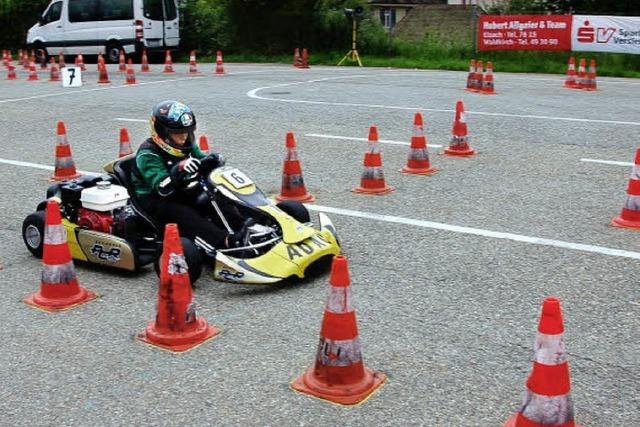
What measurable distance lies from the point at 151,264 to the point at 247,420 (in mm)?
2622

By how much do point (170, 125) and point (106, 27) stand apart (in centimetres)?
2380

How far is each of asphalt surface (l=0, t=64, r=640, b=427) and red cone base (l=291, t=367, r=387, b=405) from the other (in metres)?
0.05

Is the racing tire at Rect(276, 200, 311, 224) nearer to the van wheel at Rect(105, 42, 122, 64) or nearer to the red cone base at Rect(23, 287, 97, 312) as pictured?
the red cone base at Rect(23, 287, 97, 312)

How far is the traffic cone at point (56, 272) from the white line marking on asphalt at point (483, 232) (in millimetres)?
2977

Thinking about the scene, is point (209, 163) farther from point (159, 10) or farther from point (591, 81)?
point (159, 10)

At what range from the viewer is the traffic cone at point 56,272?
17.7 ft

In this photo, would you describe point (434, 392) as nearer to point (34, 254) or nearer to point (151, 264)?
point (151, 264)

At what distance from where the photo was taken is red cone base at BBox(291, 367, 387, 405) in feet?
13.2

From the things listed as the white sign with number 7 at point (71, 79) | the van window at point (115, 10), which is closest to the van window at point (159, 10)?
the van window at point (115, 10)

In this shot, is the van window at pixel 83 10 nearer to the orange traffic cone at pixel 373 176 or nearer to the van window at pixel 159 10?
the van window at pixel 159 10

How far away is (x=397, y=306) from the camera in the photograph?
526cm

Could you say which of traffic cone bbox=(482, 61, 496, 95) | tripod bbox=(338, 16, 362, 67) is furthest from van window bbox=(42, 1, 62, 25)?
traffic cone bbox=(482, 61, 496, 95)

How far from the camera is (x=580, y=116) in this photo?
13.4 metres

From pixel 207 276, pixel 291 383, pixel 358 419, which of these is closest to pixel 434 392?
pixel 358 419
